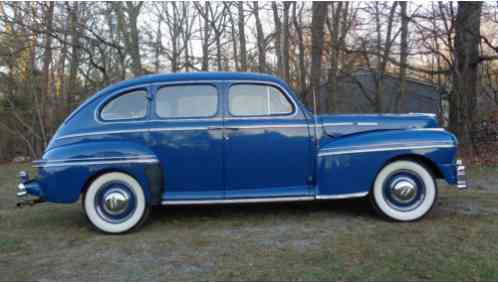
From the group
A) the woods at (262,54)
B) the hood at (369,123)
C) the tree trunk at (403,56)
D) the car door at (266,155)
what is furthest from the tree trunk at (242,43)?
the car door at (266,155)

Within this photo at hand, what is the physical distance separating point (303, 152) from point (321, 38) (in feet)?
28.6

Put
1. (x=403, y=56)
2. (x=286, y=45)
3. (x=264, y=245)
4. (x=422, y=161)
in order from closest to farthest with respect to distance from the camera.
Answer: (x=264, y=245), (x=422, y=161), (x=403, y=56), (x=286, y=45)

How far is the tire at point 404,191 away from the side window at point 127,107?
2937 mm

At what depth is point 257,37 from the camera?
1450 cm

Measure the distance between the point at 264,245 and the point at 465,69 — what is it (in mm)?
9090

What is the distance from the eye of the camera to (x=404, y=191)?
4.39 m

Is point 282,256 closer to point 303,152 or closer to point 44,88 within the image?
point 303,152

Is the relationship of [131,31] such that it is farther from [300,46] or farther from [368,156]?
[368,156]

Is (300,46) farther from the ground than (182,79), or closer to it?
farther from the ground

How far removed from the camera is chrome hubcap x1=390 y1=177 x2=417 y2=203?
14.4 feet

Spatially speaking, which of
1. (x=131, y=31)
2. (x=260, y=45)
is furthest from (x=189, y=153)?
(x=131, y=31)

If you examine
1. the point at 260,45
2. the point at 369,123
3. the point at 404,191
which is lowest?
the point at 404,191

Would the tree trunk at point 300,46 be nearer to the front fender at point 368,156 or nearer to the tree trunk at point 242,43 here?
the tree trunk at point 242,43

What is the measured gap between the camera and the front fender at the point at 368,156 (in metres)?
4.35
